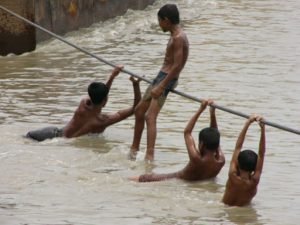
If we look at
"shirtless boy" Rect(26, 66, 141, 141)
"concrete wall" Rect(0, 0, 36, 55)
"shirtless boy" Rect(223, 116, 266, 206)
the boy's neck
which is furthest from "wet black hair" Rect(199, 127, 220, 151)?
"concrete wall" Rect(0, 0, 36, 55)

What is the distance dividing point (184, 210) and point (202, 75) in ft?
20.6

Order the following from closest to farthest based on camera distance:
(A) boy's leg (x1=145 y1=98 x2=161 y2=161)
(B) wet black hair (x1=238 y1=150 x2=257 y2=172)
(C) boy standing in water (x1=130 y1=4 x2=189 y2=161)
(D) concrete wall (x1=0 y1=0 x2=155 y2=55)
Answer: (B) wet black hair (x1=238 y1=150 x2=257 y2=172) → (C) boy standing in water (x1=130 y1=4 x2=189 y2=161) → (A) boy's leg (x1=145 y1=98 x2=161 y2=161) → (D) concrete wall (x1=0 y1=0 x2=155 y2=55)

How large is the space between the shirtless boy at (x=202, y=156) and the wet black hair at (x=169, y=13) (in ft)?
3.07

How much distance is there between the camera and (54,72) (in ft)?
47.8

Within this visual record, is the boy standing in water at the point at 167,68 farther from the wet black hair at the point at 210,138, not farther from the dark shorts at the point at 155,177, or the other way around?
the wet black hair at the point at 210,138

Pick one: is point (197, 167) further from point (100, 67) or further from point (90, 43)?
point (90, 43)

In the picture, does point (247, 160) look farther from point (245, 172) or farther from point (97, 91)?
point (97, 91)

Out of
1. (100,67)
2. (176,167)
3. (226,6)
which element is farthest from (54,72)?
(226,6)

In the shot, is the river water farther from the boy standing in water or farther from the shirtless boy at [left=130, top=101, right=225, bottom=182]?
the boy standing in water

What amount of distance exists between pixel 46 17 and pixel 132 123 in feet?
17.9

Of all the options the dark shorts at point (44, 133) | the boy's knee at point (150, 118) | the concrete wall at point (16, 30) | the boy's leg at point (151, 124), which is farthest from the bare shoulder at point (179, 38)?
the concrete wall at point (16, 30)

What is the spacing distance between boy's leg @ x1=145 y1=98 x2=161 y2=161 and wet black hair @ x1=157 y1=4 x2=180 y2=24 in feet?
2.47

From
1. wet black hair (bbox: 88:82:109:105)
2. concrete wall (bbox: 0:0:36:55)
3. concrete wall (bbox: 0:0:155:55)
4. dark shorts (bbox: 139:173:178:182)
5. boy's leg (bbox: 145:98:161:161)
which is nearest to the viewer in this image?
dark shorts (bbox: 139:173:178:182)

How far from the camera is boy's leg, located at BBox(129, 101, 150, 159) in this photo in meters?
9.98
